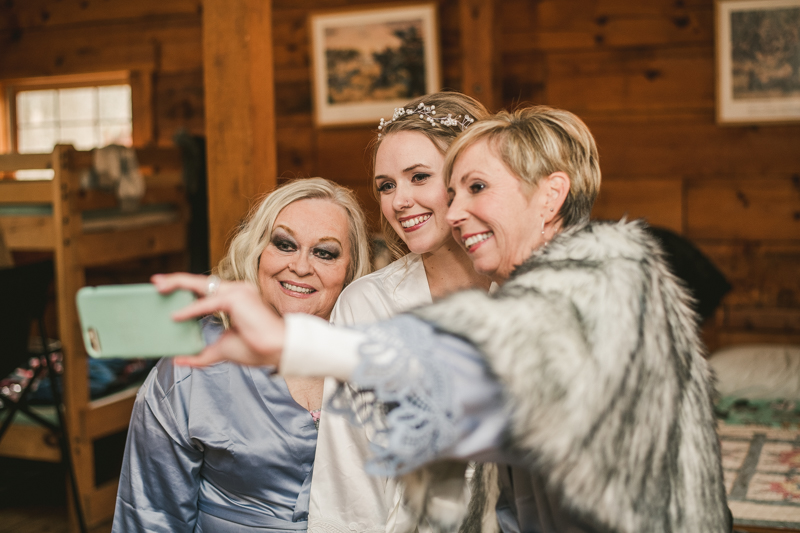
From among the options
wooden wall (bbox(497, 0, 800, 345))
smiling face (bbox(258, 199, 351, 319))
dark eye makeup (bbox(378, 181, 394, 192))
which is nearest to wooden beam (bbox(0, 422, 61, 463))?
smiling face (bbox(258, 199, 351, 319))

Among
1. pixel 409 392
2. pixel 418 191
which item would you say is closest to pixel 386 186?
pixel 418 191

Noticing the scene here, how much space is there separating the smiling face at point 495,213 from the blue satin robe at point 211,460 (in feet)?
2.31

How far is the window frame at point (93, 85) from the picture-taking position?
4.84m

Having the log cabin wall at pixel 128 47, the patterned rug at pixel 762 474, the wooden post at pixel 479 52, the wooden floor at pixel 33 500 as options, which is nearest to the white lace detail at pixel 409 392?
the patterned rug at pixel 762 474

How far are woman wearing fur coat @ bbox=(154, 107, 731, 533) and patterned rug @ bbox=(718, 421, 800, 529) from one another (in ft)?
3.65

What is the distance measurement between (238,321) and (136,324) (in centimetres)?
16

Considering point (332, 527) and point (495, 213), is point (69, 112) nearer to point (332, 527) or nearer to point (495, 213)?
point (332, 527)

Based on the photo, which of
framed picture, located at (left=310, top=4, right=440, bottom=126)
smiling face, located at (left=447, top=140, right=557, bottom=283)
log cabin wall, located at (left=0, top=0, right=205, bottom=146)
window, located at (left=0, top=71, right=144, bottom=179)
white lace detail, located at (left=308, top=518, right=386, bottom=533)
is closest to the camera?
smiling face, located at (left=447, top=140, right=557, bottom=283)

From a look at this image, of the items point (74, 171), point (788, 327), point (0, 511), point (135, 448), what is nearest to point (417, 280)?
point (135, 448)

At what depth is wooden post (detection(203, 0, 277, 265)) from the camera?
7.25ft

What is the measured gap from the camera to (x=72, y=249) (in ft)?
9.69

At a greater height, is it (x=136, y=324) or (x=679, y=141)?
(x=679, y=141)

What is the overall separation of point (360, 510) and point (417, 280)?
0.60m

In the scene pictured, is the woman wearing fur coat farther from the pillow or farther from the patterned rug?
the pillow
